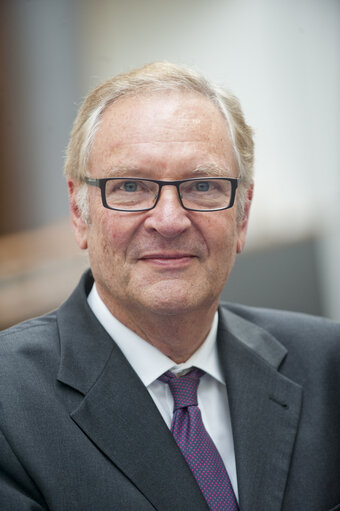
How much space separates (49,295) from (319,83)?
350cm

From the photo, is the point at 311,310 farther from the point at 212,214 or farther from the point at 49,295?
the point at 212,214

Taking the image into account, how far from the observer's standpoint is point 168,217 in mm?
1853

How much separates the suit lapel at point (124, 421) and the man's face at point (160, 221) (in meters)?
0.17

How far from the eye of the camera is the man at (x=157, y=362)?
5.65ft

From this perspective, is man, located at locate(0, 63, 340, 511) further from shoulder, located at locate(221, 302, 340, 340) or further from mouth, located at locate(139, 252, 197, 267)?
shoulder, located at locate(221, 302, 340, 340)

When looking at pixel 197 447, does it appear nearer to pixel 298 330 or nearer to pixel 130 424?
pixel 130 424

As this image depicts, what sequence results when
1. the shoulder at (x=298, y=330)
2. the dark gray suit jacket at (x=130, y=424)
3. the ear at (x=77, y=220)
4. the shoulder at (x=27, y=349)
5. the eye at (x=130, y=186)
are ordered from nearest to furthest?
the dark gray suit jacket at (x=130, y=424) < the shoulder at (x=27, y=349) < the eye at (x=130, y=186) < the ear at (x=77, y=220) < the shoulder at (x=298, y=330)

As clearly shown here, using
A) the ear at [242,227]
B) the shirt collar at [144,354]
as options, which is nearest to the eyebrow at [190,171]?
the ear at [242,227]

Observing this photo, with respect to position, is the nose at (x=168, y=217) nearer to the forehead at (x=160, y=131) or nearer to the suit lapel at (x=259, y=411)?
the forehead at (x=160, y=131)

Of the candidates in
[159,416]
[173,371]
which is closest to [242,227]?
[173,371]

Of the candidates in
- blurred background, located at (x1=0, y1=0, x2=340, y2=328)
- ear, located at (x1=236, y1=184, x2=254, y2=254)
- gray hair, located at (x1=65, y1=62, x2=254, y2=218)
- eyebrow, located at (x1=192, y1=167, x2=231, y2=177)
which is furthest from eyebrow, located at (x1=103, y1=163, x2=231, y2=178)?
blurred background, located at (x1=0, y1=0, x2=340, y2=328)

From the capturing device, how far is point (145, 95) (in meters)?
1.98

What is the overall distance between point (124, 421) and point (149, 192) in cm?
64

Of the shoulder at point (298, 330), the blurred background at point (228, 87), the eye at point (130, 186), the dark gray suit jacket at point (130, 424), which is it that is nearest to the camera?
the dark gray suit jacket at point (130, 424)
